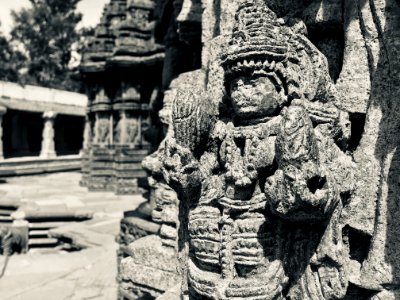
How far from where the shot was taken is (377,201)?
2.01 m

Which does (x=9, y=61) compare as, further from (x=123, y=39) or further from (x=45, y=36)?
(x=123, y=39)

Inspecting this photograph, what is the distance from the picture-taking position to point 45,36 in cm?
2844

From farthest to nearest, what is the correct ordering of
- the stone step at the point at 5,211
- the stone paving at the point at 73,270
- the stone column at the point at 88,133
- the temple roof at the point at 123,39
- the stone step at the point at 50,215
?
the stone column at the point at 88,133
the temple roof at the point at 123,39
the stone step at the point at 5,211
the stone step at the point at 50,215
the stone paving at the point at 73,270

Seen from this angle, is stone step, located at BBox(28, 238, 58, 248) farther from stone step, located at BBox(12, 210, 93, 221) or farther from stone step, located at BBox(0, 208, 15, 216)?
stone step, located at BBox(0, 208, 15, 216)

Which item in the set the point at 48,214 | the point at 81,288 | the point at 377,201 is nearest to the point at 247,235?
the point at 377,201

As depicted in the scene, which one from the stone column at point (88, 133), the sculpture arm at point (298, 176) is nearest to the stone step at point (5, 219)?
the stone column at point (88, 133)

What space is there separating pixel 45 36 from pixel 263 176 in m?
30.0

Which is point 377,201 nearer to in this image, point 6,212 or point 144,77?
point 6,212

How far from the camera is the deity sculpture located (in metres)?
1.80

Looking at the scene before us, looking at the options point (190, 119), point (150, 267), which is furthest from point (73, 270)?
point (190, 119)

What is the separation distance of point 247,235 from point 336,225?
421 mm

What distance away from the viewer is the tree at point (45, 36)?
28163 millimetres

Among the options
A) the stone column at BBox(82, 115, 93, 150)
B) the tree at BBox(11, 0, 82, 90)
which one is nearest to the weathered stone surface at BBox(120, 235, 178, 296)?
the stone column at BBox(82, 115, 93, 150)

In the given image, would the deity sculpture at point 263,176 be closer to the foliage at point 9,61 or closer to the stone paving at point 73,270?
the stone paving at point 73,270
